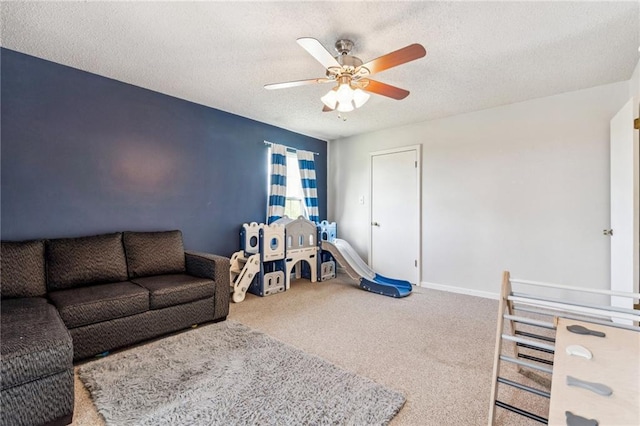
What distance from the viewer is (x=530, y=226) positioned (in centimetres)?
343

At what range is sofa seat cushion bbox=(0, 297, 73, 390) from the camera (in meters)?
1.38

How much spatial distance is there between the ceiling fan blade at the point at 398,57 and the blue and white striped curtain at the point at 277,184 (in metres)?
2.47

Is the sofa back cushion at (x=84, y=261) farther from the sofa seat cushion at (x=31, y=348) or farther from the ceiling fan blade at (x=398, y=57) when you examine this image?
the ceiling fan blade at (x=398, y=57)

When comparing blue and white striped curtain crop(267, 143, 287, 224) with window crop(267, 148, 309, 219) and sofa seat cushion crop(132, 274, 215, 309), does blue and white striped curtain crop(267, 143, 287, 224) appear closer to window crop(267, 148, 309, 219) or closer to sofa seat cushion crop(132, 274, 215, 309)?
window crop(267, 148, 309, 219)

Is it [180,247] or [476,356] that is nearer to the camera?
[476,356]

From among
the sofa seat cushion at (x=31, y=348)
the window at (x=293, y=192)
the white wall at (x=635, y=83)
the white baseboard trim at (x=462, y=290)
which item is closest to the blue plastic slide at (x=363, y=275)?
the white baseboard trim at (x=462, y=290)

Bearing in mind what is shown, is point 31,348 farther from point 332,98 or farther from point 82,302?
point 332,98

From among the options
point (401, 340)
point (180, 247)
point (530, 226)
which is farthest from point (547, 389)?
point (180, 247)

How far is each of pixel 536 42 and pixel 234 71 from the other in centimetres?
247

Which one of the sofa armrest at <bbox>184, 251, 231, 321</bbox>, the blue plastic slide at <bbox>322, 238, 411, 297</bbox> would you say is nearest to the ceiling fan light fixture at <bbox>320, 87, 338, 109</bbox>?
the sofa armrest at <bbox>184, 251, 231, 321</bbox>

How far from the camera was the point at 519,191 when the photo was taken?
349 cm

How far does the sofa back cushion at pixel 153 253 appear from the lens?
9.19 feet

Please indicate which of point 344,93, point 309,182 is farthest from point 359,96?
point 309,182

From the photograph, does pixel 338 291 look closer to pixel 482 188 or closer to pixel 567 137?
pixel 482 188
